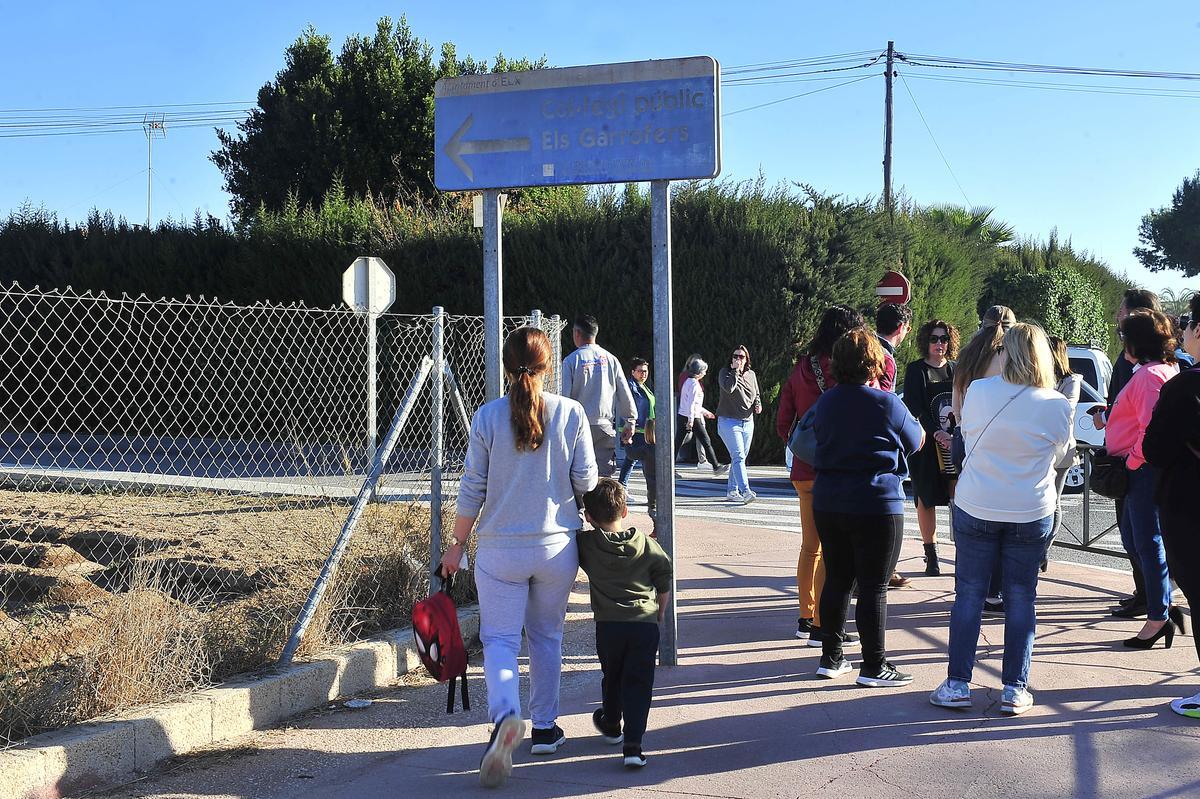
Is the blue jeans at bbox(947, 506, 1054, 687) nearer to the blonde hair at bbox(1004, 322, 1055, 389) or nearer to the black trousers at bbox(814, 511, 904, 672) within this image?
the black trousers at bbox(814, 511, 904, 672)

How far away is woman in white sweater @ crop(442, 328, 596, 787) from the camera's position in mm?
4293

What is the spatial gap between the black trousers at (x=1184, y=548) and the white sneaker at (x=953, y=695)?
96cm

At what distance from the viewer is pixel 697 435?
1549 cm

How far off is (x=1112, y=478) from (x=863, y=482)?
175 cm

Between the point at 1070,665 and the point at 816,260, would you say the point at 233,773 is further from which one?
the point at 816,260

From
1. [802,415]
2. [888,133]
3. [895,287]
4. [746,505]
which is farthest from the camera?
[888,133]

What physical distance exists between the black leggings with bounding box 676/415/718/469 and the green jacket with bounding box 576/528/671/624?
34.1 ft

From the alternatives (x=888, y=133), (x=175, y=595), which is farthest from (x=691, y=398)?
(x=888, y=133)

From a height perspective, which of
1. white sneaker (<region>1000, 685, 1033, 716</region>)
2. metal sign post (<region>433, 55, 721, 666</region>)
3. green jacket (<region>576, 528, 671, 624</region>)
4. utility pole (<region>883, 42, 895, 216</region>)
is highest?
utility pole (<region>883, 42, 895, 216</region>)

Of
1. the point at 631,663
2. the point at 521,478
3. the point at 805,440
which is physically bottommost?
the point at 631,663

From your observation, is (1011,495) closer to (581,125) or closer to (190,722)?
(581,125)

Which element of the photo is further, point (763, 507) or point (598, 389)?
point (763, 507)

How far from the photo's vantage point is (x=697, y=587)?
7.78m

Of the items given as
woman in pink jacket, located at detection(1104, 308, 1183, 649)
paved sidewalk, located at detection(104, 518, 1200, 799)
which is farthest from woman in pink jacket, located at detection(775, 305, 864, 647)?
woman in pink jacket, located at detection(1104, 308, 1183, 649)
